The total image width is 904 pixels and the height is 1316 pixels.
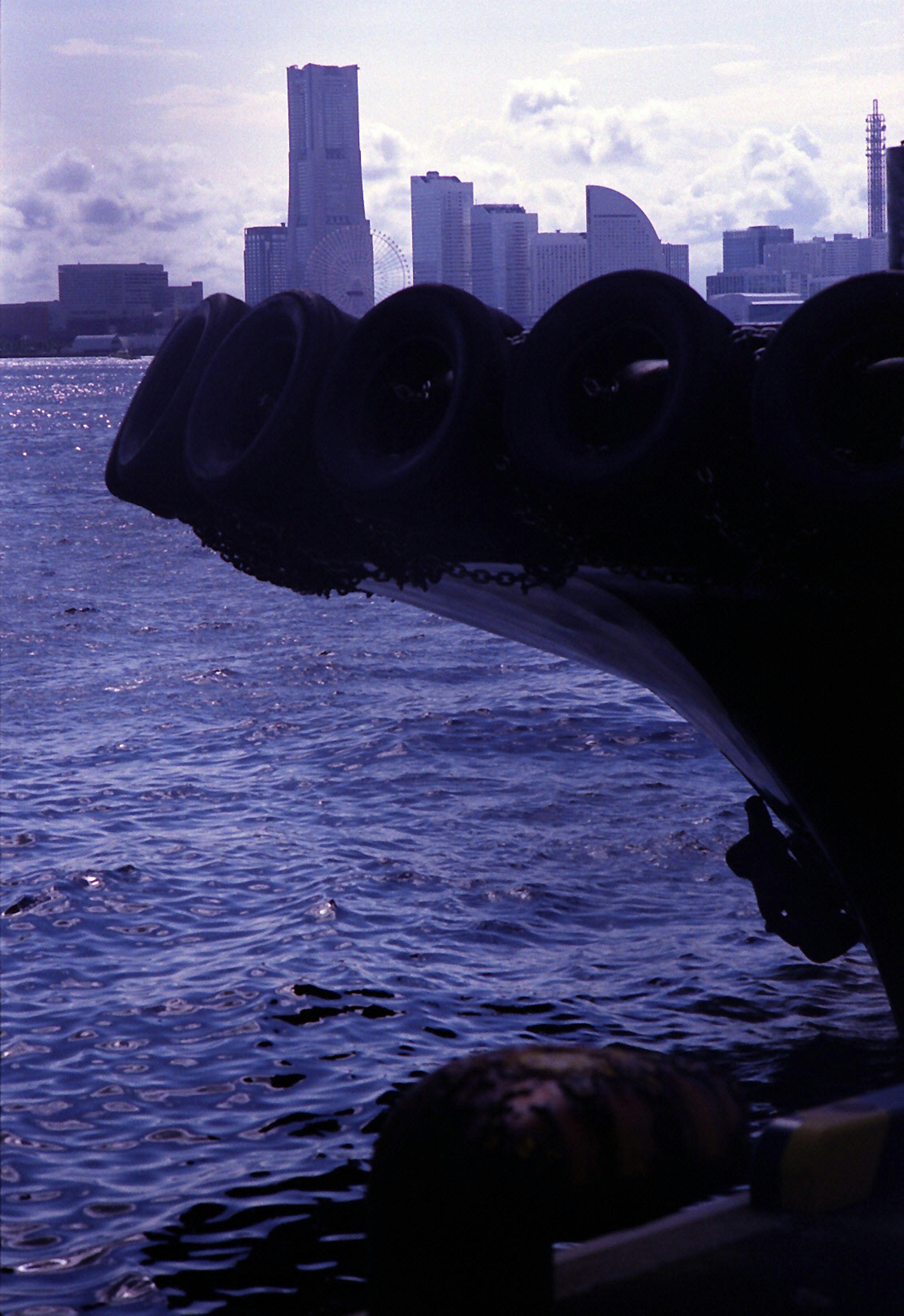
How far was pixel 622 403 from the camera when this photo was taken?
5.55 meters

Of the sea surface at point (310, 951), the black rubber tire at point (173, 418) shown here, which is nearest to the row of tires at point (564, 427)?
the black rubber tire at point (173, 418)

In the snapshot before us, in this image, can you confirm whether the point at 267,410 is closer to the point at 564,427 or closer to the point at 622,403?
the point at 564,427

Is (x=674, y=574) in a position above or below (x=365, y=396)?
below

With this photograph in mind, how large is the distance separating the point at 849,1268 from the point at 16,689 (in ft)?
63.3

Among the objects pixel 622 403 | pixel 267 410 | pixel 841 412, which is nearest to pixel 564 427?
pixel 622 403

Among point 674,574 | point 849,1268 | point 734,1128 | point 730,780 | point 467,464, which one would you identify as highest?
point 467,464

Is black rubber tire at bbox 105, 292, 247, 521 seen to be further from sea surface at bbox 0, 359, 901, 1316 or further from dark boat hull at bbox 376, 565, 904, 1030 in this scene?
sea surface at bbox 0, 359, 901, 1316

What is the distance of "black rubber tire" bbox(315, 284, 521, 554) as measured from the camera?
5598mm

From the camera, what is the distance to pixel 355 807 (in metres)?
14.4

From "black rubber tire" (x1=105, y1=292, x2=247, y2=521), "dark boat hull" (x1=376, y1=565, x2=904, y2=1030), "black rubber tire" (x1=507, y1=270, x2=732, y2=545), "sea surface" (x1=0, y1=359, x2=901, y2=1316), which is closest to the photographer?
"black rubber tire" (x1=507, y1=270, x2=732, y2=545)

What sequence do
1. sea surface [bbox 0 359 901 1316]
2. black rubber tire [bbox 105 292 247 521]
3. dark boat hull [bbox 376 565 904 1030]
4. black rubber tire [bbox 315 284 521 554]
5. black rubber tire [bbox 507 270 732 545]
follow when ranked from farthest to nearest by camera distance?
black rubber tire [bbox 105 292 247 521] < sea surface [bbox 0 359 901 1316] < dark boat hull [bbox 376 565 904 1030] < black rubber tire [bbox 315 284 521 554] < black rubber tire [bbox 507 270 732 545]

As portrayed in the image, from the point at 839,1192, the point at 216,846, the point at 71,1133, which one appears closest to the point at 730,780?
the point at 216,846

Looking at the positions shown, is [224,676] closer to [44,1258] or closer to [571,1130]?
[44,1258]

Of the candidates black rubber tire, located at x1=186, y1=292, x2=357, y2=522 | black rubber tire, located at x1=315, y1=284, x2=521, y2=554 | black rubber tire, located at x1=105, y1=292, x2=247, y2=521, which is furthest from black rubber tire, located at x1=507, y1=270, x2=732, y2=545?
black rubber tire, located at x1=105, y1=292, x2=247, y2=521
